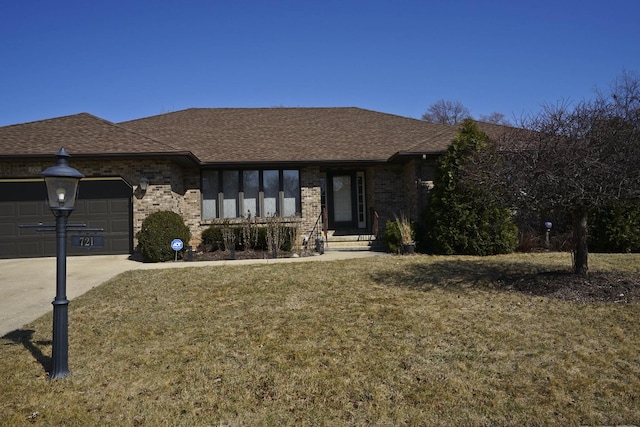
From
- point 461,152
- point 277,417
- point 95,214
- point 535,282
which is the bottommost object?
point 277,417

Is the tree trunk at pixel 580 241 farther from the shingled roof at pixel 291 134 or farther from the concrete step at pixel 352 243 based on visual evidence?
the concrete step at pixel 352 243

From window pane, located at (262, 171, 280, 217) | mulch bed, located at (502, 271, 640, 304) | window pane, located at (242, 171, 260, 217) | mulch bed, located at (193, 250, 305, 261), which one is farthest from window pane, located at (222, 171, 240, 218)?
mulch bed, located at (502, 271, 640, 304)

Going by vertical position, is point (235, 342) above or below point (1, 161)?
below

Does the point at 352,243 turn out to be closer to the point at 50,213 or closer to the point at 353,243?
the point at 353,243

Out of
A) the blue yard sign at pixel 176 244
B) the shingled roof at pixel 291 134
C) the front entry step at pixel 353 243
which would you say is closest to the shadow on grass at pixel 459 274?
the front entry step at pixel 353 243

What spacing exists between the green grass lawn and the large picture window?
6.92 meters

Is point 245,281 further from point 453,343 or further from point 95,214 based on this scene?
point 95,214

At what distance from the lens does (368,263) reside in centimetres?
976

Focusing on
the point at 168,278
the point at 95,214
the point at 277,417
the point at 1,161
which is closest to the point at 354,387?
the point at 277,417

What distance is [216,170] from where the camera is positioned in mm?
14414

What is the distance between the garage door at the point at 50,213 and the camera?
12.6 meters

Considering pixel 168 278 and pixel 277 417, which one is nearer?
pixel 277 417

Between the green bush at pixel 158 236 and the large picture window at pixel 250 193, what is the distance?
8.86 feet

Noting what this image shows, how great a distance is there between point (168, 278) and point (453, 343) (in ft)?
19.3
